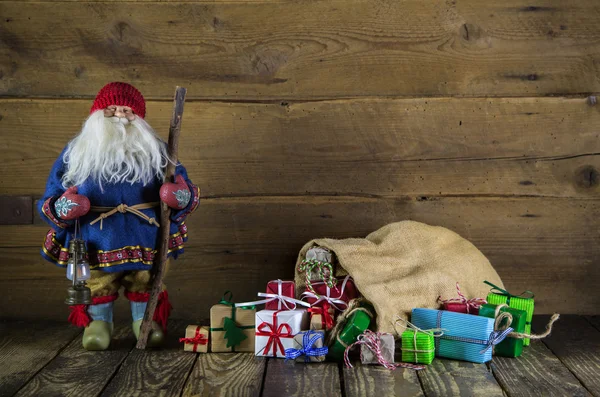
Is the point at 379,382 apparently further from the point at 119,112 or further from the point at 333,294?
the point at 119,112

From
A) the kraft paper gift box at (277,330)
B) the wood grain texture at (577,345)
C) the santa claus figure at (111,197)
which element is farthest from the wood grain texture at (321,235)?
the kraft paper gift box at (277,330)

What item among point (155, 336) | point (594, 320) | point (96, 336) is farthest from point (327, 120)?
point (594, 320)

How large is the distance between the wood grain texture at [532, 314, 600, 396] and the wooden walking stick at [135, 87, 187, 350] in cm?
108

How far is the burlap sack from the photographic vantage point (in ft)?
6.58

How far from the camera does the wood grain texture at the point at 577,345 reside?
1.77 m

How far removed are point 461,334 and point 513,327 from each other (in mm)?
143

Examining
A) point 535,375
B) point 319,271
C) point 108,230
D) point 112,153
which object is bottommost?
point 535,375

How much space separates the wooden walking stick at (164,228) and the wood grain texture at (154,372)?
0.07 meters

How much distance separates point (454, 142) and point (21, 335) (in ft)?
4.74

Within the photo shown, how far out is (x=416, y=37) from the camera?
91.4 inches

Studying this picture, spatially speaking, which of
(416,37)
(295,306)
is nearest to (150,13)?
(416,37)

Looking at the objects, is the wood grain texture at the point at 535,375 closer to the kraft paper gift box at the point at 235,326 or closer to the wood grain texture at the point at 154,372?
the kraft paper gift box at the point at 235,326

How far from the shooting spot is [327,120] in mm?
2326

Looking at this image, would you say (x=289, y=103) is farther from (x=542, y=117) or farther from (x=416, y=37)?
(x=542, y=117)
